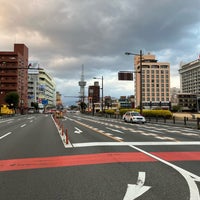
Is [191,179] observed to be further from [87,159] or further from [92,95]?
[92,95]

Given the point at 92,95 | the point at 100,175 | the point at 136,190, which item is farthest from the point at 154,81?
the point at 136,190

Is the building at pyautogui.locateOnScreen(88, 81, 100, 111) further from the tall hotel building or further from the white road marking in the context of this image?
the white road marking

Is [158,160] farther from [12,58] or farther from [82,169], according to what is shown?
[12,58]

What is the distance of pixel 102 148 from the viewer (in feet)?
39.4

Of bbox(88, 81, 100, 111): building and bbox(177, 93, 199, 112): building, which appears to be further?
bbox(177, 93, 199, 112): building

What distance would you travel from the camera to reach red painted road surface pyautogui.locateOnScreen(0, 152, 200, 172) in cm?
847

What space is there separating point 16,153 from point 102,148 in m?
3.52

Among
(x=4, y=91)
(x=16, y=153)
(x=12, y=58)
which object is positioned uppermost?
(x=12, y=58)

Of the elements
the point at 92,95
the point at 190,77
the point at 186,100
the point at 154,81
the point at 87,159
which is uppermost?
the point at 190,77

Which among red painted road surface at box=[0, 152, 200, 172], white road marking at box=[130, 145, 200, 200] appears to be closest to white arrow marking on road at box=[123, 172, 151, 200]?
white road marking at box=[130, 145, 200, 200]

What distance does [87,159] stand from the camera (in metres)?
9.49

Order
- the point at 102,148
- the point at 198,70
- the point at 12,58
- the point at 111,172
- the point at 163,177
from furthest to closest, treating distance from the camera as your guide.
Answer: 1. the point at 198,70
2. the point at 12,58
3. the point at 102,148
4. the point at 111,172
5. the point at 163,177

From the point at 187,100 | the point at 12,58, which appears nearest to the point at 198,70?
the point at 187,100

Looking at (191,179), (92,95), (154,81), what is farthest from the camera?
(154,81)
